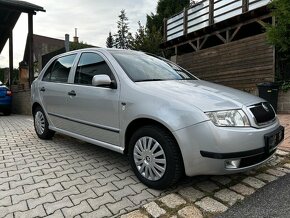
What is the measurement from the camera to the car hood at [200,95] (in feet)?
9.55

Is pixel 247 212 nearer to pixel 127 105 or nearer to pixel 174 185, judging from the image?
pixel 174 185

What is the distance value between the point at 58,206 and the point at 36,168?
127 cm

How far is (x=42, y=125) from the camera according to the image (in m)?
5.57

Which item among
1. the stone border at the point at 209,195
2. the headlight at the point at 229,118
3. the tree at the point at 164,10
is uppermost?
the tree at the point at 164,10

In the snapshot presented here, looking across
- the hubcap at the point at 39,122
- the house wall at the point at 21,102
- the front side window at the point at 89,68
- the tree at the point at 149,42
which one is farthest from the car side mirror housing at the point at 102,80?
the tree at the point at 149,42

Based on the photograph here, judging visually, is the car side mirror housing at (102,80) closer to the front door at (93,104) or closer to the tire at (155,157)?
the front door at (93,104)

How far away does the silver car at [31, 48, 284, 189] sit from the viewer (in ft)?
9.10

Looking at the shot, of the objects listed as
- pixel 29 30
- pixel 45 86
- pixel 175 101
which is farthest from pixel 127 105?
pixel 29 30

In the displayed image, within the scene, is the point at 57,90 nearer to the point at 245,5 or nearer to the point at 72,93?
the point at 72,93

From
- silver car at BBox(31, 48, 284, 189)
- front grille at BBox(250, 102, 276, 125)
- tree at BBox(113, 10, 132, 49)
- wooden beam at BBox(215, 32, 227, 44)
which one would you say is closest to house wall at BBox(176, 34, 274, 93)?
wooden beam at BBox(215, 32, 227, 44)

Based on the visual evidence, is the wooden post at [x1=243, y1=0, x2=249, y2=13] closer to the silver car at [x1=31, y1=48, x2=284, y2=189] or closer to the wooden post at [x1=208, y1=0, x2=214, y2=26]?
the wooden post at [x1=208, y1=0, x2=214, y2=26]

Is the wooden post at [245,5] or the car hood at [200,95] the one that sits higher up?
the wooden post at [245,5]

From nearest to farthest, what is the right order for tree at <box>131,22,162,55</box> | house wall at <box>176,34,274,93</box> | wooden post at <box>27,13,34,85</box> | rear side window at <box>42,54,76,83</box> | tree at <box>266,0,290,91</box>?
rear side window at <box>42,54,76,83</box> < tree at <box>266,0,290,91</box> < house wall at <box>176,34,274,93</box> < wooden post at <box>27,13,34,85</box> < tree at <box>131,22,162,55</box>

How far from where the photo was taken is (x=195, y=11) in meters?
14.1
